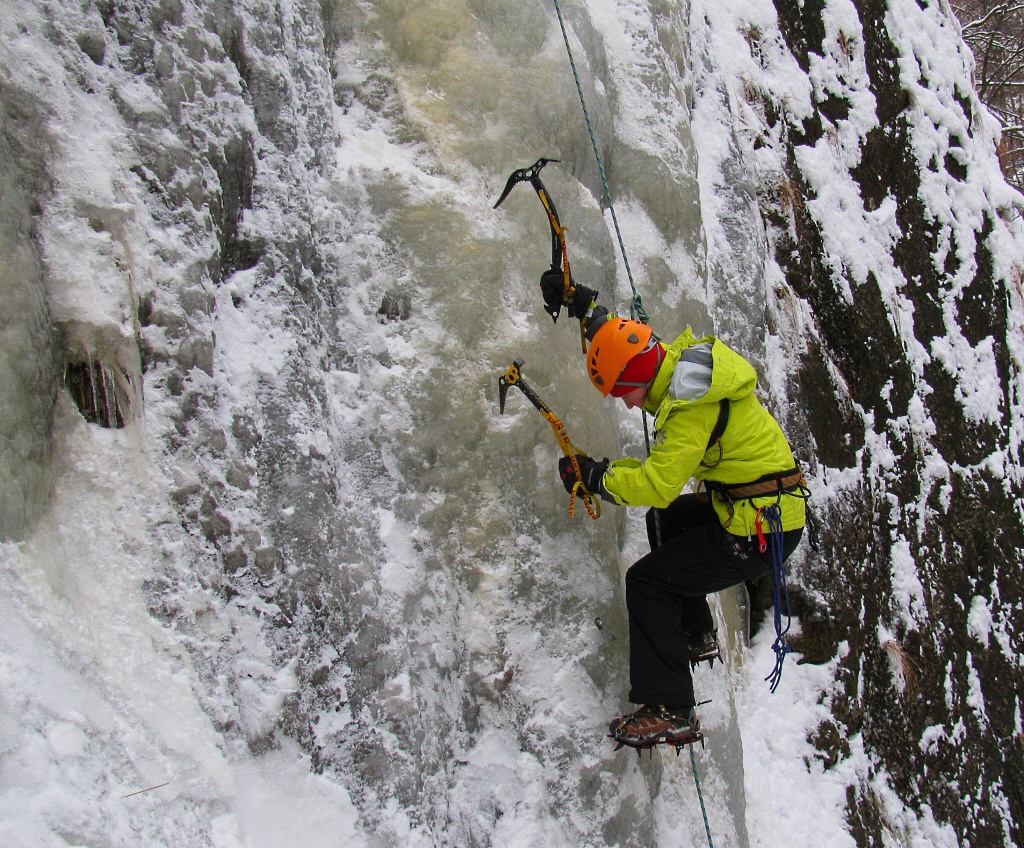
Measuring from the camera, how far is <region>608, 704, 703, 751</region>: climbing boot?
3.21 m

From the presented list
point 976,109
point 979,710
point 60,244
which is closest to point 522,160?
point 60,244

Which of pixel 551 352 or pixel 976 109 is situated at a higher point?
pixel 976 109

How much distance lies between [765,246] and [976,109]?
446cm

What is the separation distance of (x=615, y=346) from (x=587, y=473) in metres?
0.54

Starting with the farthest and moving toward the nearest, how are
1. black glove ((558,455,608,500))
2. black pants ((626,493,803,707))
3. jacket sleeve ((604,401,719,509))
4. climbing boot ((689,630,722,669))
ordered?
1. climbing boot ((689,630,722,669))
2. black pants ((626,493,803,707))
3. black glove ((558,455,608,500))
4. jacket sleeve ((604,401,719,509))

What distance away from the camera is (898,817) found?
5340 mm

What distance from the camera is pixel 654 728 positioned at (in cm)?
321

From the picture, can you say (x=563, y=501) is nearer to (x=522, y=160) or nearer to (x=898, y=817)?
(x=522, y=160)

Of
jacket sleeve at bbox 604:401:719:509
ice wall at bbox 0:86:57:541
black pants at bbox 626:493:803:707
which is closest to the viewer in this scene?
ice wall at bbox 0:86:57:541

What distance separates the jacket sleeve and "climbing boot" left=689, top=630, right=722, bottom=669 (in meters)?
0.97

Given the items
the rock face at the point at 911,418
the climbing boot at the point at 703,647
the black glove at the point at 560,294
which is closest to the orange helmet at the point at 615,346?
the black glove at the point at 560,294

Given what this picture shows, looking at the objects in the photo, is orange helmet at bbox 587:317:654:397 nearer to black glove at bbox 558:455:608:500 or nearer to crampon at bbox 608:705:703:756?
black glove at bbox 558:455:608:500

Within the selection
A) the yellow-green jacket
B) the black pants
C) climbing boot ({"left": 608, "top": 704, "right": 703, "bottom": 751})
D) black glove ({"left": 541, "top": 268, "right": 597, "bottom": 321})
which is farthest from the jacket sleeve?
climbing boot ({"left": 608, "top": 704, "right": 703, "bottom": 751})

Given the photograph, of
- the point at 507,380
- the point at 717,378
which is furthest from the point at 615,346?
the point at 507,380
